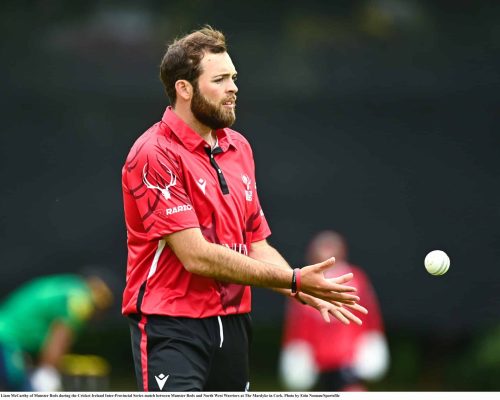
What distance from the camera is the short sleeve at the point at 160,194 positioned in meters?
6.02

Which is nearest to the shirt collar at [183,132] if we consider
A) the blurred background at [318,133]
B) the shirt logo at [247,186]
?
the shirt logo at [247,186]

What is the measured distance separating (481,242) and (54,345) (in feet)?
22.9

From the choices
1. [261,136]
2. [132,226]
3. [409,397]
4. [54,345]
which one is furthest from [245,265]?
[261,136]

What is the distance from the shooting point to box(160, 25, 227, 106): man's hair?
6.32 m

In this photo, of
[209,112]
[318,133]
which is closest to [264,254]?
[209,112]

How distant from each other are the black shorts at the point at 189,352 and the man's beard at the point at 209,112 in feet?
3.46

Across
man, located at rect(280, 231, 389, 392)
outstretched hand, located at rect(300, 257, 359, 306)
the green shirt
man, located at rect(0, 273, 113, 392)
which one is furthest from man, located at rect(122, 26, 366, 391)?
man, located at rect(280, 231, 389, 392)

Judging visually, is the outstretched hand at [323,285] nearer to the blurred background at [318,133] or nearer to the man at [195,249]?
the man at [195,249]

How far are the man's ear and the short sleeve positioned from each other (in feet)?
1.19

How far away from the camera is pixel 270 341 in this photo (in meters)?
16.8

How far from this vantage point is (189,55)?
20.8 feet

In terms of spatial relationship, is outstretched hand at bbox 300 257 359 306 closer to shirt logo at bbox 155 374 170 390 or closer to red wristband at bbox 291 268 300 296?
red wristband at bbox 291 268 300 296

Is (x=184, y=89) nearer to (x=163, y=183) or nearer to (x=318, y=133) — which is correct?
(x=163, y=183)

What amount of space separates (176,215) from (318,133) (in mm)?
10736
